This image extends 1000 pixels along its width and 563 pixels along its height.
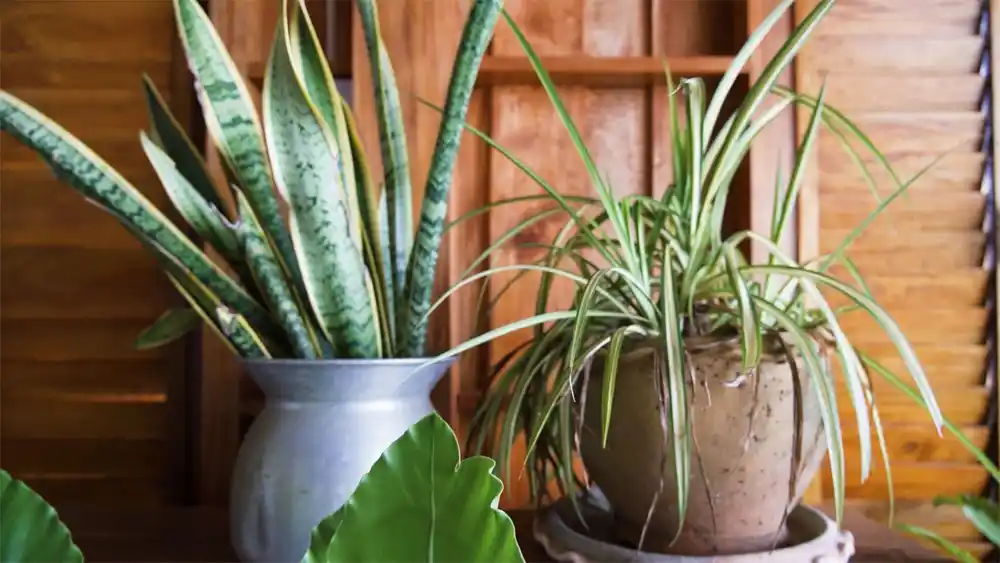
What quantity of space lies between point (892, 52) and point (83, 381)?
3.72 feet

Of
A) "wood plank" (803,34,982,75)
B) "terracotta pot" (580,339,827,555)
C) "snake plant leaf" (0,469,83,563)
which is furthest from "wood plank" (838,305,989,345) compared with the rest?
"snake plant leaf" (0,469,83,563)

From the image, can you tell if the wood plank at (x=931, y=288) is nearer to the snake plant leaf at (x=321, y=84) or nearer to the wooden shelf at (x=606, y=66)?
the wooden shelf at (x=606, y=66)

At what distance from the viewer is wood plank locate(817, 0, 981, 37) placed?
940 millimetres

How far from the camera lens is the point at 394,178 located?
66cm

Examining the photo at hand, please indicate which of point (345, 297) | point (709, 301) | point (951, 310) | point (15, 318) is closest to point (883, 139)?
point (951, 310)

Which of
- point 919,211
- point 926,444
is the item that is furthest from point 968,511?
point 919,211

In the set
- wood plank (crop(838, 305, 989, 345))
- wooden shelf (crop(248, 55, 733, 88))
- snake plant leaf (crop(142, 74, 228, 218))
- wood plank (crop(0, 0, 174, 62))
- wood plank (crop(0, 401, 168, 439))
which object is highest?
wood plank (crop(0, 0, 174, 62))

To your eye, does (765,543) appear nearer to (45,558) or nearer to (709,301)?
(709,301)

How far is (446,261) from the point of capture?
895 millimetres

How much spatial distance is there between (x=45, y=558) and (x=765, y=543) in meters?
0.48

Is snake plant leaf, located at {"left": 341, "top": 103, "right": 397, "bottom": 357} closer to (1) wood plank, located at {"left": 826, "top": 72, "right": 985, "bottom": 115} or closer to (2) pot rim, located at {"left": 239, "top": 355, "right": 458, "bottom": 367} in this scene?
(2) pot rim, located at {"left": 239, "top": 355, "right": 458, "bottom": 367}

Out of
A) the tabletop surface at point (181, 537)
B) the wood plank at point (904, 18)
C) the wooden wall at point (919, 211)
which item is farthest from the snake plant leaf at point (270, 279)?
the wood plank at point (904, 18)

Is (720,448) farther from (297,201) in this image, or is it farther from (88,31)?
(88,31)

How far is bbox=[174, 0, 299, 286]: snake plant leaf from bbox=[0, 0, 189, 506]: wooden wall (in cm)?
39
